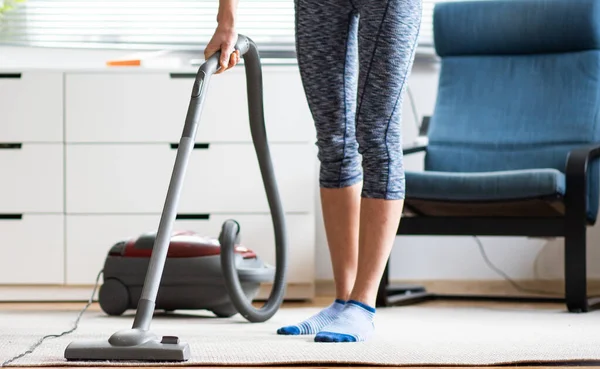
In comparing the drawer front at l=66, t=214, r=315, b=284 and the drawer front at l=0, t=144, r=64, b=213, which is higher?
the drawer front at l=0, t=144, r=64, b=213

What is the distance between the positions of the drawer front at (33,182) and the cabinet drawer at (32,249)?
37mm

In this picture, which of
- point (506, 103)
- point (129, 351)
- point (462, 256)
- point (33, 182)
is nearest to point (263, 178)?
point (129, 351)

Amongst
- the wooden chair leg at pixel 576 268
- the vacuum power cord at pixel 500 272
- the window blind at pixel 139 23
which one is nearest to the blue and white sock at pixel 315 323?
the wooden chair leg at pixel 576 268

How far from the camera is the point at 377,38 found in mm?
1850

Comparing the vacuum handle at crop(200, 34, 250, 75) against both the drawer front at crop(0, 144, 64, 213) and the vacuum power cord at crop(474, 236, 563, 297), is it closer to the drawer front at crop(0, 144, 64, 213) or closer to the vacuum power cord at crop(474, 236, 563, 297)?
the drawer front at crop(0, 144, 64, 213)

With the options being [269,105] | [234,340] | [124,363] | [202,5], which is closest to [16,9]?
[202,5]

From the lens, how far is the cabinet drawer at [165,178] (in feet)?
10.4

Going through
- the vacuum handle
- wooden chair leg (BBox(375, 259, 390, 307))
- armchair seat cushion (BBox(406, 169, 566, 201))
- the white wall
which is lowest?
the white wall

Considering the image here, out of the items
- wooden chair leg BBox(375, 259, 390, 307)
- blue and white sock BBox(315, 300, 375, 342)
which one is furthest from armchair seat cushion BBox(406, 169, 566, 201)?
blue and white sock BBox(315, 300, 375, 342)

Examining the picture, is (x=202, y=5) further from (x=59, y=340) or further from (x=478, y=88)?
(x=59, y=340)

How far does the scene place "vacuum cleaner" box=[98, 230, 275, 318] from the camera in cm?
250

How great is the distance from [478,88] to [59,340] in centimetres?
202

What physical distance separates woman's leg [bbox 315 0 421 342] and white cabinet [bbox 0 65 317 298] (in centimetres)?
126

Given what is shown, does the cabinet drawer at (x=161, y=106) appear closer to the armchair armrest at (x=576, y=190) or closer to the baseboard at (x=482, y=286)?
the baseboard at (x=482, y=286)
